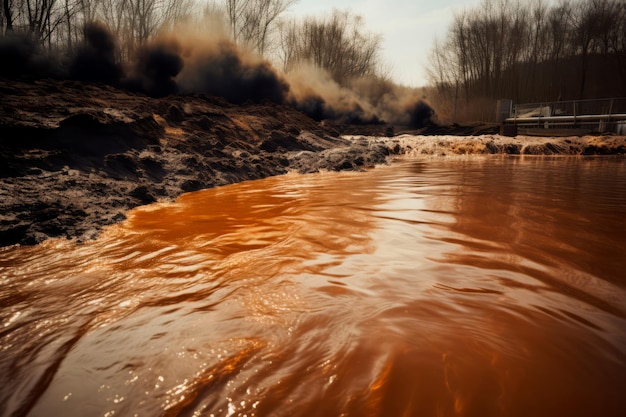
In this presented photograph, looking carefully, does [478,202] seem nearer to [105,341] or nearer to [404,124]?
[105,341]

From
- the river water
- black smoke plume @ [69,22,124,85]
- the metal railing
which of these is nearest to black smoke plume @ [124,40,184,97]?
black smoke plume @ [69,22,124,85]

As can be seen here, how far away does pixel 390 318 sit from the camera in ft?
4.44

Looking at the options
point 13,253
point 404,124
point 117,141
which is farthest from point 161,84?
point 404,124

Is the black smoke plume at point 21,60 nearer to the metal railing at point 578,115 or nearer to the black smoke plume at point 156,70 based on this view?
the black smoke plume at point 156,70

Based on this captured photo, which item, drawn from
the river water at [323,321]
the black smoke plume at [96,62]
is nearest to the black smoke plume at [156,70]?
the black smoke plume at [96,62]

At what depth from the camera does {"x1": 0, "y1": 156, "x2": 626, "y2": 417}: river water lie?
96 centimetres

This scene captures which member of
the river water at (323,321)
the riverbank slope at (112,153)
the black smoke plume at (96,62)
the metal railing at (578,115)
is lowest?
the river water at (323,321)

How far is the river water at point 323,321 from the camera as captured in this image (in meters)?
0.96

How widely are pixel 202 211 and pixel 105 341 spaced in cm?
239

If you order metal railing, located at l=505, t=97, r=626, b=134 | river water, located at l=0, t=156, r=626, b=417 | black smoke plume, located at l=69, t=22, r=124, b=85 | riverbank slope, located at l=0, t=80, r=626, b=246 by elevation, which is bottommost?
river water, located at l=0, t=156, r=626, b=417

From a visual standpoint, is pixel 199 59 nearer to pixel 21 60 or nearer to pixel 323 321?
pixel 21 60

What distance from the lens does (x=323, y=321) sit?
4.44 feet

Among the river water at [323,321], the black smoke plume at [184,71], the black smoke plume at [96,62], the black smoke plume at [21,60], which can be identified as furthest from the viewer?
the black smoke plume at [96,62]

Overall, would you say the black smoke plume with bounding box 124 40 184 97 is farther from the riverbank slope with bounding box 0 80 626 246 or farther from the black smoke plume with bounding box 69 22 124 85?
the riverbank slope with bounding box 0 80 626 246
